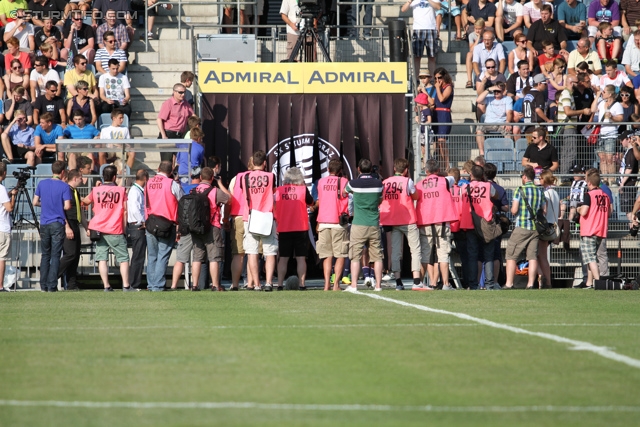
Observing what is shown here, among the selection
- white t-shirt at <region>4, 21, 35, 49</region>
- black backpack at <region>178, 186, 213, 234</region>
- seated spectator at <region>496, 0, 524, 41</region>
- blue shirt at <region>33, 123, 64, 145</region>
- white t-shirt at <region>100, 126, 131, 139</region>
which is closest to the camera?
black backpack at <region>178, 186, 213, 234</region>

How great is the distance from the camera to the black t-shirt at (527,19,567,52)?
73.7 feet

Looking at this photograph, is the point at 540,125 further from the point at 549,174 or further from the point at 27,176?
the point at 27,176

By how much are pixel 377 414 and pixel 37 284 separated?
12.5 metres

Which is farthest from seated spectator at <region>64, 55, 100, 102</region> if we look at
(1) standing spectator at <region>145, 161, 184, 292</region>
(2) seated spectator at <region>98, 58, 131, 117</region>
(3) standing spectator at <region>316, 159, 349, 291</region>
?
(3) standing spectator at <region>316, 159, 349, 291</region>

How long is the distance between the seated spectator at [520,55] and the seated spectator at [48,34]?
9.53m

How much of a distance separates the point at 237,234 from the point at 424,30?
7.80 m

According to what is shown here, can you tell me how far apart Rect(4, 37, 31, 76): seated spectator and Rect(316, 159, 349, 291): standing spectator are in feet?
27.6

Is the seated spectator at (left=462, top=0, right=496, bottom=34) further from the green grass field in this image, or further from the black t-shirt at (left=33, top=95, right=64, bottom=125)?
the green grass field

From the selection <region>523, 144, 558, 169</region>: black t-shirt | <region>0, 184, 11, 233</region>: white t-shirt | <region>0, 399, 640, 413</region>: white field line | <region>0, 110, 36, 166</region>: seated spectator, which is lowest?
<region>0, 399, 640, 413</region>: white field line

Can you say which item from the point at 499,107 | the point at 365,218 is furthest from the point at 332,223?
the point at 499,107

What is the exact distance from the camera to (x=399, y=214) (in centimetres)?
1580

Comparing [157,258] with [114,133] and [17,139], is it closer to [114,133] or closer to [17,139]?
[114,133]

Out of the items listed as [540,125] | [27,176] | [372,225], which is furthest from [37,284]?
[540,125]

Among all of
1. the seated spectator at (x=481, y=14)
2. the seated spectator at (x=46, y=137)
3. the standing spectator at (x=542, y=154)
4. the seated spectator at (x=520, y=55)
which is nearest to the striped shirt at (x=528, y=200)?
the standing spectator at (x=542, y=154)
